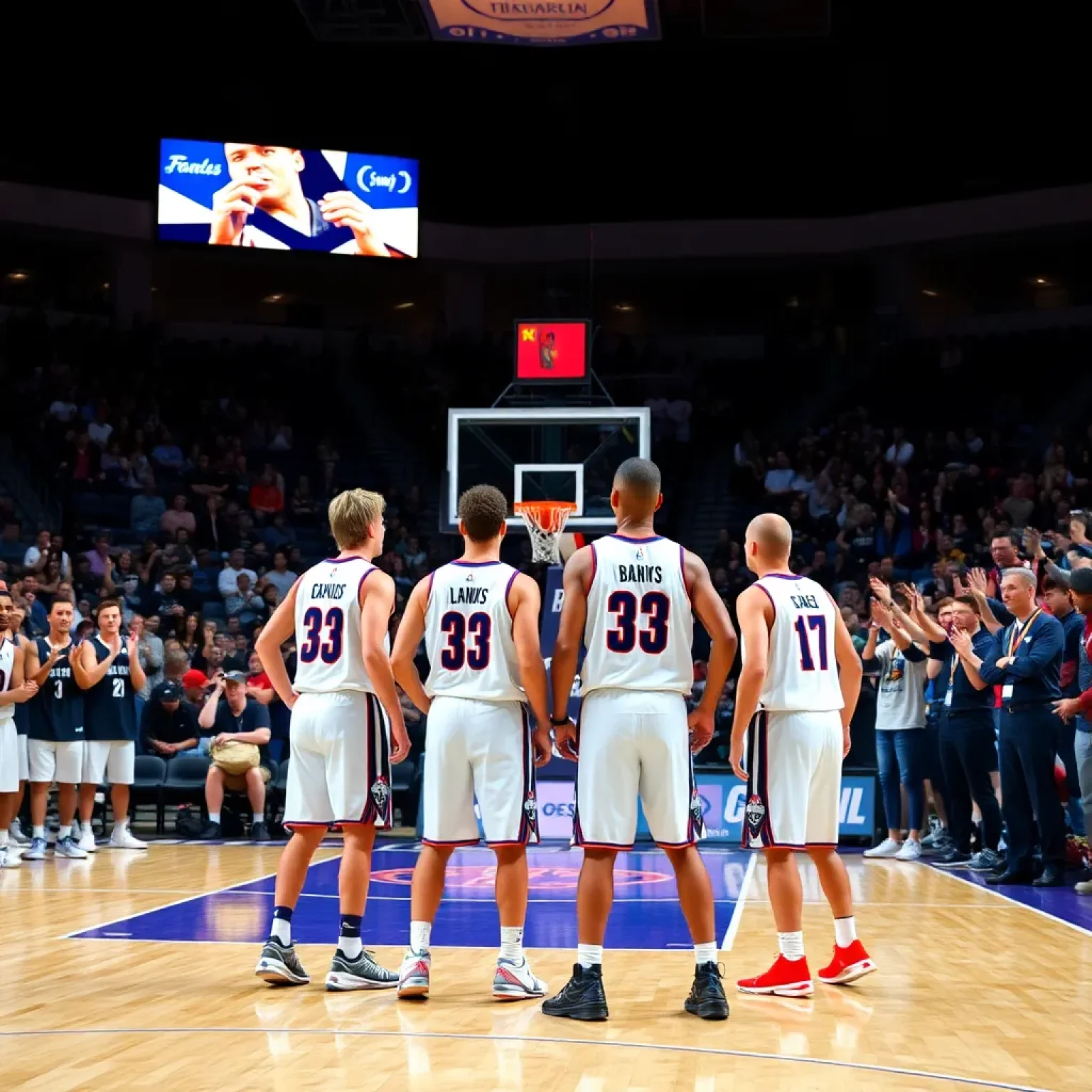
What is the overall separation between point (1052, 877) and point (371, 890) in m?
4.87

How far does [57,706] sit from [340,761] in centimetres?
707

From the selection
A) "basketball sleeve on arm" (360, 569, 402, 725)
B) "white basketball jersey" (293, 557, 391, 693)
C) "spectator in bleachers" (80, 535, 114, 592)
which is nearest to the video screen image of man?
"spectator in bleachers" (80, 535, 114, 592)

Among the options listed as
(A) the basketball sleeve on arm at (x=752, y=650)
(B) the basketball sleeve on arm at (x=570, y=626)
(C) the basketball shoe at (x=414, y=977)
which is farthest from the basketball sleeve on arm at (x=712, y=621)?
(C) the basketball shoe at (x=414, y=977)

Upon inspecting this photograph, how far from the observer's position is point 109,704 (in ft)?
42.2

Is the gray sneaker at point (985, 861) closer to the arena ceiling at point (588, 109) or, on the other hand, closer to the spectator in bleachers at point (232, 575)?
the spectator in bleachers at point (232, 575)

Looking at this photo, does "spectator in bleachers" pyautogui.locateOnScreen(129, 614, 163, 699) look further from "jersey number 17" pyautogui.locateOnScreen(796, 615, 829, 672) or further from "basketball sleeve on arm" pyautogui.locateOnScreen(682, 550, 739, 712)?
"basketball sleeve on arm" pyautogui.locateOnScreen(682, 550, 739, 712)

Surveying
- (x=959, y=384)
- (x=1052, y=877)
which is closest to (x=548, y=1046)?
(x=1052, y=877)

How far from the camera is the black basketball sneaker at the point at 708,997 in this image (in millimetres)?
5703

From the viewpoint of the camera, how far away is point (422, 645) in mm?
19109

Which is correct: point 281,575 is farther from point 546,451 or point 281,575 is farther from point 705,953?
point 705,953

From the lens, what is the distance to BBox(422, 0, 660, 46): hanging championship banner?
1897 centimetres

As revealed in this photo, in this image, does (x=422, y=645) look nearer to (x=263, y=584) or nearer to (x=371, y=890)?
(x=263, y=584)

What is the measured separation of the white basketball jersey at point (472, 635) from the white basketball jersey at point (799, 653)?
1.16 metres

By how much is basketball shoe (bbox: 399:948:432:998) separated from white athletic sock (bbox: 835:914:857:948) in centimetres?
189
